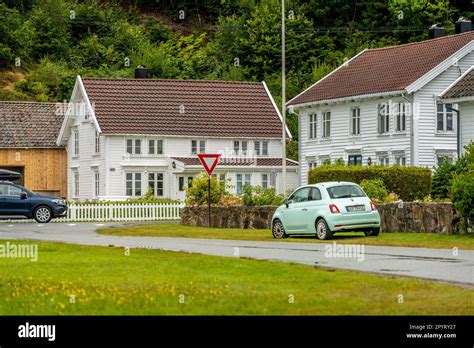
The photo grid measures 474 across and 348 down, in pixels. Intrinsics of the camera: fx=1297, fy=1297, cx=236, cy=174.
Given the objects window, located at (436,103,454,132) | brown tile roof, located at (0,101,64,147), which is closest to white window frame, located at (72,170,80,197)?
brown tile roof, located at (0,101,64,147)

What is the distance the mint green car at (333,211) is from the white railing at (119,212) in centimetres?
2310

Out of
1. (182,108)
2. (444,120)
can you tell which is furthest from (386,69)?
(182,108)

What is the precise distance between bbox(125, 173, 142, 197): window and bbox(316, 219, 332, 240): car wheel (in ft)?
118

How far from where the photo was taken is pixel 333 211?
34031 millimetres

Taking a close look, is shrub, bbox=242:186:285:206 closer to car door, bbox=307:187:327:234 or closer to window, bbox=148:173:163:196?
car door, bbox=307:187:327:234

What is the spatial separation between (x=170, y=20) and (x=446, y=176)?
2654 inches

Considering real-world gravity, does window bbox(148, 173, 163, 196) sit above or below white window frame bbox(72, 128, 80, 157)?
below

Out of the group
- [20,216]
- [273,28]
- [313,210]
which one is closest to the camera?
[313,210]

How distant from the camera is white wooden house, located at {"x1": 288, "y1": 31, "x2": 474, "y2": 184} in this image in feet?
196

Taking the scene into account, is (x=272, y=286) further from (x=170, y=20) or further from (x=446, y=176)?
(x=170, y=20)

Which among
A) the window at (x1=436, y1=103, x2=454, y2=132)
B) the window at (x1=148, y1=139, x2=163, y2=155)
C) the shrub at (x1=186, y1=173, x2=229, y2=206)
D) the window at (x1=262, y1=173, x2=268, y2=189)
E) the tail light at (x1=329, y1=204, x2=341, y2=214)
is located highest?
the window at (x1=436, y1=103, x2=454, y2=132)

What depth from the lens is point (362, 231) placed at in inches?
1425
